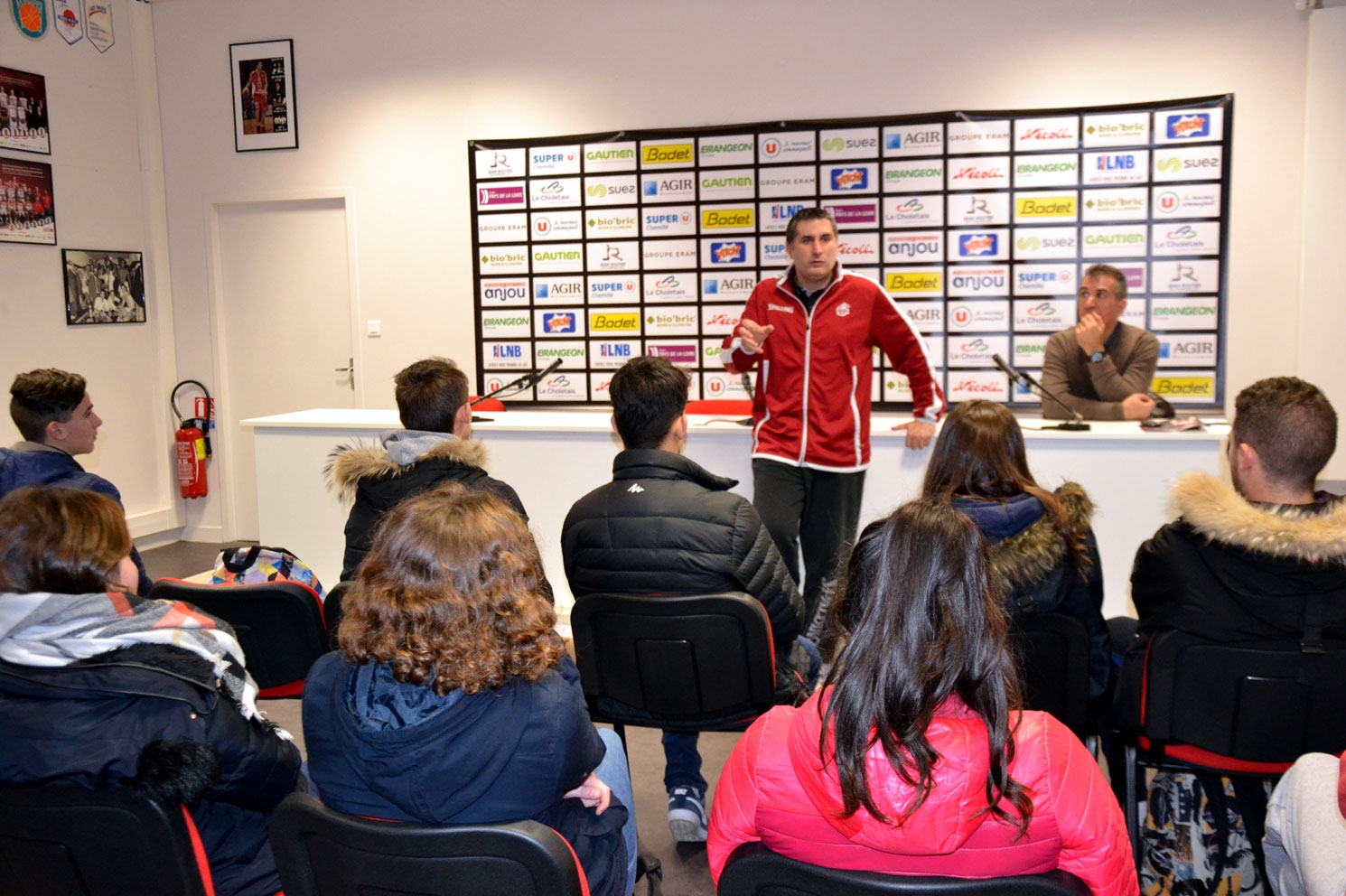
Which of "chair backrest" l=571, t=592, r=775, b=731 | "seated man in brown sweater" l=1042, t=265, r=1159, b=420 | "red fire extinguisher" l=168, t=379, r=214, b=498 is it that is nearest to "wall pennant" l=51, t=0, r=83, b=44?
"red fire extinguisher" l=168, t=379, r=214, b=498

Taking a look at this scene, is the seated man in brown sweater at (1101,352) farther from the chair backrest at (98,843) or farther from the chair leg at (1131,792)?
the chair backrest at (98,843)

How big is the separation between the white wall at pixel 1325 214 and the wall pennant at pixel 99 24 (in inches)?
254

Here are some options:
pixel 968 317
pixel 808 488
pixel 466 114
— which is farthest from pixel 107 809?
pixel 466 114

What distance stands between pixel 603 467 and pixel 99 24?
14.7 feet

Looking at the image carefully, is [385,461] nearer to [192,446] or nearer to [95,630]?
[95,630]

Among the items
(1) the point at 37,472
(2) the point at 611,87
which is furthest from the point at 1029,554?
(2) the point at 611,87

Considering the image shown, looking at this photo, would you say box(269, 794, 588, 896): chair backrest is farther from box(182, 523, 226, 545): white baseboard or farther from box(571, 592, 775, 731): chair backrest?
box(182, 523, 226, 545): white baseboard

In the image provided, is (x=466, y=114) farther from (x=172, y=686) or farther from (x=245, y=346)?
(x=172, y=686)

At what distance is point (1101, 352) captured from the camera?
183 inches

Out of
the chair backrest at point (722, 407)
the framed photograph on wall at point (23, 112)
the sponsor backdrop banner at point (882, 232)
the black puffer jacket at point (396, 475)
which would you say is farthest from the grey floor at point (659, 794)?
the framed photograph on wall at point (23, 112)

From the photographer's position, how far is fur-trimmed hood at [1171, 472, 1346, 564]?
1.78 metres

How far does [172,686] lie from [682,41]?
4.84 metres

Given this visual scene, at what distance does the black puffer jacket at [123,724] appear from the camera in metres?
1.44

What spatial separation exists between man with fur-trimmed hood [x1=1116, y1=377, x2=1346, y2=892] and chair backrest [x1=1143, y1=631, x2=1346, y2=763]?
35mm
